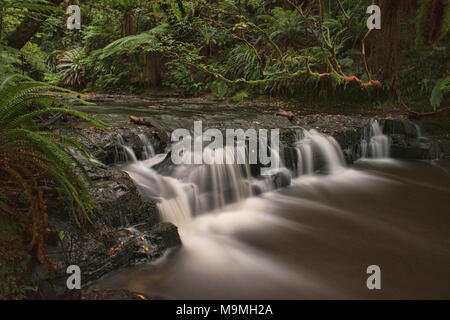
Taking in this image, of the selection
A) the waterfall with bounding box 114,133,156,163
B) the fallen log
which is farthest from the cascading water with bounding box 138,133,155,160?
the fallen log

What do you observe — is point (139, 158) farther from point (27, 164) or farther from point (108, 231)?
point (27, 164)

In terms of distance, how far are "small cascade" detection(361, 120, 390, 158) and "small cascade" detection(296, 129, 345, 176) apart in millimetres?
995

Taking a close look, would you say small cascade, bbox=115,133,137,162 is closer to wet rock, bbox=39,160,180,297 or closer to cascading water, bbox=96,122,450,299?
cascading water, bbox=96,122,450,299

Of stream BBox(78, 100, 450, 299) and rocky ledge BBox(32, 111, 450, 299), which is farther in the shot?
stream BBox(78, 100, 450, 299)

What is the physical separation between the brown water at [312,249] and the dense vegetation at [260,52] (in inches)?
88.2

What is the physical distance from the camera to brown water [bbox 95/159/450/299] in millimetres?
2438

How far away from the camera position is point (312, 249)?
3.05m

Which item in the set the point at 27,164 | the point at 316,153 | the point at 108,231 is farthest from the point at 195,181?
the point at 316,153

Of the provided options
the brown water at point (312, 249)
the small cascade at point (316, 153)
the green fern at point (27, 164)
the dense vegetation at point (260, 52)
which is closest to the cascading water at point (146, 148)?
the brown water at point (312, 249)
